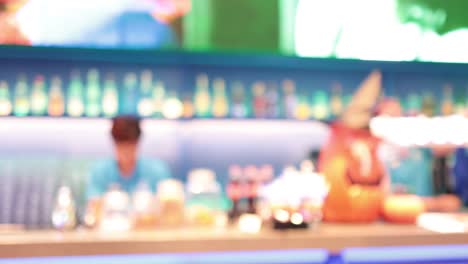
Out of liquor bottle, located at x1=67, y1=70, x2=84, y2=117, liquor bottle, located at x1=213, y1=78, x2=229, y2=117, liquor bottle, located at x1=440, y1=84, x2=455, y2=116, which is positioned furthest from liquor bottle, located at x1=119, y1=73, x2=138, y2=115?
liquor bottle, located at x1=440, y1=84, x2=455, y2=116

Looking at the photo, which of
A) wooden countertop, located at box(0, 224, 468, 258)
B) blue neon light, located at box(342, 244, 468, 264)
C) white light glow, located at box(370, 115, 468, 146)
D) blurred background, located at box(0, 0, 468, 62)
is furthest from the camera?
white light glow, located at box(370, 115, 468, 146)

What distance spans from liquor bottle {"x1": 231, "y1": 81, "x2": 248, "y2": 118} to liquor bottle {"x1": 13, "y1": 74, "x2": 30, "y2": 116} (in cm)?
113

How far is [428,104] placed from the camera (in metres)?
3.63

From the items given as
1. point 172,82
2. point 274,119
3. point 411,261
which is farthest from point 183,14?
point 411,261

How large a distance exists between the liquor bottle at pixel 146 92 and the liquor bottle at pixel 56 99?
428 millimetres

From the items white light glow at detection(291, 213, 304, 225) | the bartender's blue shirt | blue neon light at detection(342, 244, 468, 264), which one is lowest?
blue neon light at detection(342, 244, 468, 264)

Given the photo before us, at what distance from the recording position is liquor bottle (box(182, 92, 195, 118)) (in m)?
3.28

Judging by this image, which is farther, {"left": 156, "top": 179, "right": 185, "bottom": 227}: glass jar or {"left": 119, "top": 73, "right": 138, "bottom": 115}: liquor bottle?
{"left": 119, "top": 73, "right": 138, "bottom": 115}: liquor bottle

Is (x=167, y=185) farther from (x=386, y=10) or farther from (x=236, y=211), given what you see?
(x=386, y=10)

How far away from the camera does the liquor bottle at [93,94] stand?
3.17 m

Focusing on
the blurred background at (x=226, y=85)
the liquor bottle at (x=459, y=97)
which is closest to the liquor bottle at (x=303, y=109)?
the blurred background at (x=226, y=85)

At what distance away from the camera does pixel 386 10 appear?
313 cm

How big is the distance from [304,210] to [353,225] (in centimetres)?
26

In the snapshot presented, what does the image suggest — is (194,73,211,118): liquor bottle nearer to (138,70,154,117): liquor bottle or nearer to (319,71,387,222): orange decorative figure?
(138,70,154,117): liquor bottle
